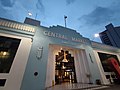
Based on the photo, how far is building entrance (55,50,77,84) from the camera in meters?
9.62

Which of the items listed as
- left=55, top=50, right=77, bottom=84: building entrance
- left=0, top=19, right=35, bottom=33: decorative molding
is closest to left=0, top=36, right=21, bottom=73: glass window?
left=0, top=19, right=35, bottom=33: decorative molding

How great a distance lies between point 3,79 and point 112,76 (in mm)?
10928

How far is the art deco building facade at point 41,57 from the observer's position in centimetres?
520

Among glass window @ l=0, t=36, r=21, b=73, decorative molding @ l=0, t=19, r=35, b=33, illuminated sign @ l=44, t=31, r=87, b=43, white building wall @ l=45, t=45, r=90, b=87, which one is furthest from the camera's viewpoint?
white building wall @ l=45, t=45, r=90, b=87

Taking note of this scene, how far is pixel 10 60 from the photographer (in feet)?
17.8

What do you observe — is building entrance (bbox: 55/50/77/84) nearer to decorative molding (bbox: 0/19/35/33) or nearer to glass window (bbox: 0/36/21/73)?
decorative molding (bbox: 0/19/35/33)

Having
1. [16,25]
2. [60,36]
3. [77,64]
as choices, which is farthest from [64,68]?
[16,25]

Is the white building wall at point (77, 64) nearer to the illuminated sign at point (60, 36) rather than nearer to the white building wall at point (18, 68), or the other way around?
the illuminated sign at point (60, 36)

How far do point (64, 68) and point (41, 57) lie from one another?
15.7ft

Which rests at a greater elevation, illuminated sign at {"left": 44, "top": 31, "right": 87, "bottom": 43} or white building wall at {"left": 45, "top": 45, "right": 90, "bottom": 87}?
illuminated sign at {"left": 44, "top": 31, "right": 87, "bottom": 43}

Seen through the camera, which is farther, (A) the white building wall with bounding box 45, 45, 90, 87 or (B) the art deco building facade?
(A) the white building wall with bounding box 45, 45, 90, 87

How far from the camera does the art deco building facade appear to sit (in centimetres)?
520

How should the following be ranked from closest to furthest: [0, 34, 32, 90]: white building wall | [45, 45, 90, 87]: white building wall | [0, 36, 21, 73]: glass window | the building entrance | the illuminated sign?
[0, 34, 32, 90]: white building wall, [0, 36, 21, 73]: glass window, the illuminated sign, [45, 45, 90, 87]: white building wall, the building entrance

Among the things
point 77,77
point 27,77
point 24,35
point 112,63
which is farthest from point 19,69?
point 112,63
